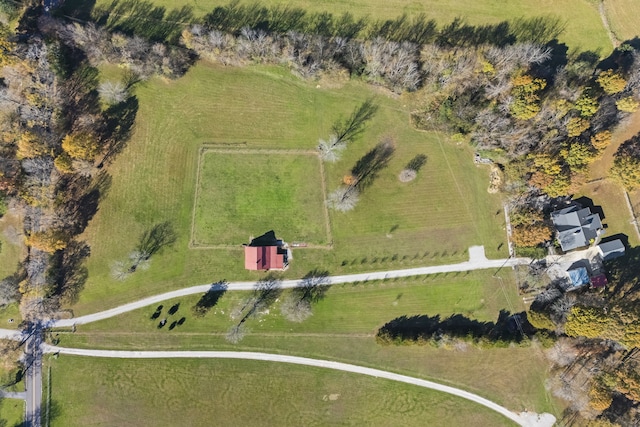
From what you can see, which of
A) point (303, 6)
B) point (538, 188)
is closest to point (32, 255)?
point (303, 6)

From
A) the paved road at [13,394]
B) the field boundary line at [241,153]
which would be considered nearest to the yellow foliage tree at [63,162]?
the field boundary line at [241,153]

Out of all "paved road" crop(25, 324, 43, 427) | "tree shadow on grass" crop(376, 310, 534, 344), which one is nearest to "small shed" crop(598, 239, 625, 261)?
"tree shadow on grass" crop(376, 310, 534, 344)

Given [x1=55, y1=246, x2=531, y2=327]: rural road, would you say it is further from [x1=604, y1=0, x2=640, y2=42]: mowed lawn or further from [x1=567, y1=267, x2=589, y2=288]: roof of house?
[x1=604, y1=0, x2=640, y2=42]: mowed lawn

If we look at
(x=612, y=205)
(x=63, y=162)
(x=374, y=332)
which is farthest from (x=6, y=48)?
(x=612, y=205)

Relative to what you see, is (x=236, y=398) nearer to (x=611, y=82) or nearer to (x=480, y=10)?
(x=480, y=10)

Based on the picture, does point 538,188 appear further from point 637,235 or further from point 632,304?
point 632,304

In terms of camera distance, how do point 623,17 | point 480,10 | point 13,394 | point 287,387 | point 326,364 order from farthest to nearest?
point 480,10, point 13,394, point 326,364, point 287,387, point 623,17

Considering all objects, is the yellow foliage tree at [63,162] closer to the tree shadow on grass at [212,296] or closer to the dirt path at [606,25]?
the tree shadow on grass at [212,296]
